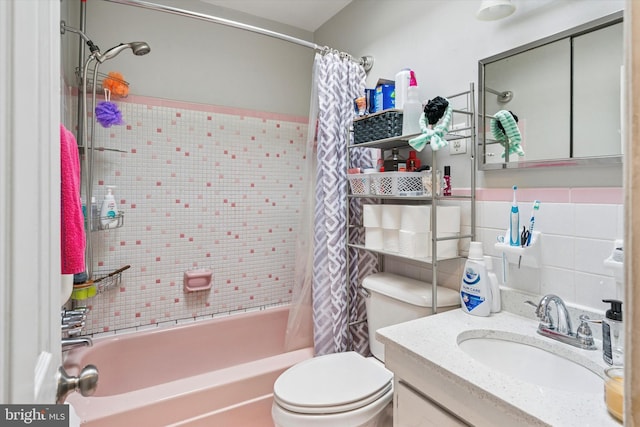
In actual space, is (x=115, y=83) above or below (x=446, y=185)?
above

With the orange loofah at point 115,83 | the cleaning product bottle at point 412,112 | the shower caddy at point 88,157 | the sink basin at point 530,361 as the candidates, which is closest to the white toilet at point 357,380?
the sink basin at point 530,361

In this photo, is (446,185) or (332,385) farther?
(446,185)

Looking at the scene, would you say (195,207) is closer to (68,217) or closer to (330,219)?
(330,219)

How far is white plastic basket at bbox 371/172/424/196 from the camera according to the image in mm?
1429

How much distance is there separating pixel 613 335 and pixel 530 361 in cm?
23

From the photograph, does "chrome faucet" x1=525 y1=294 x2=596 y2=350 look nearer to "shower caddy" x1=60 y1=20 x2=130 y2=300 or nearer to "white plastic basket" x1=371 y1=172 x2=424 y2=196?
"white plastic basket" x1=371 y1=172 x2=424 y2=196

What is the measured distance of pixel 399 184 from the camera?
1462 millimetres

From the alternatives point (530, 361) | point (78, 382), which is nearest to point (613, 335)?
point (530, 361)

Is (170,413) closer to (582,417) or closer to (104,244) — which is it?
(104,244)

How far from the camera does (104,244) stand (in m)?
1.88

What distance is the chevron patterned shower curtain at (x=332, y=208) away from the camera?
1.79 meters

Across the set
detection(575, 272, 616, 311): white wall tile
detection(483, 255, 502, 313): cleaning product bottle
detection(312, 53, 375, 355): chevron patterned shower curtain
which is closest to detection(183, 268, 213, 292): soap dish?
detection(312, 53, 375, 355): chevron patterned shower curtain

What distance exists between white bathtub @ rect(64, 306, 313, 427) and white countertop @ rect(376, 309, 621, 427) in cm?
85

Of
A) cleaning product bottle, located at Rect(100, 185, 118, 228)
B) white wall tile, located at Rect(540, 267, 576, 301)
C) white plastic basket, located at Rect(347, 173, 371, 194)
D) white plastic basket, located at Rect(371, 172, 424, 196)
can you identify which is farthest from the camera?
cleaning product bottle, located at Rect(100, 185, 118, 228)
